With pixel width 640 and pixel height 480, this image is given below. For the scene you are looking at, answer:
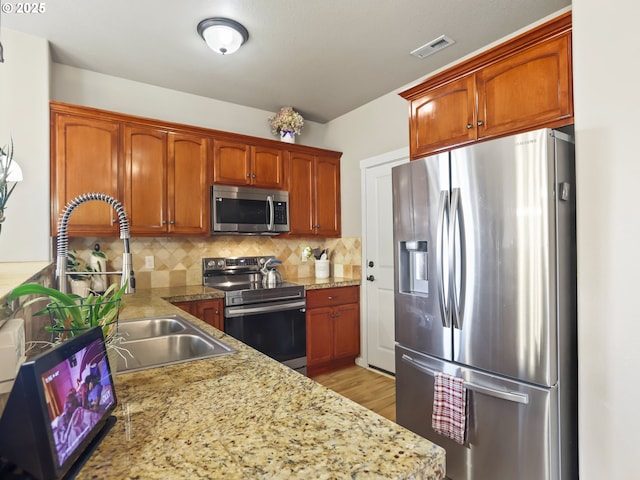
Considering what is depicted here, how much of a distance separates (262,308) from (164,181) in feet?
4.37

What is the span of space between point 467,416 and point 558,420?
1.27 feet

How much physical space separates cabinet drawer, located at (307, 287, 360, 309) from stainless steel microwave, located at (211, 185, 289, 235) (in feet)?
2.33

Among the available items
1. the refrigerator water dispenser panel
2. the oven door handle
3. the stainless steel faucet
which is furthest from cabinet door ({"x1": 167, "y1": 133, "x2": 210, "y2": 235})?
the refrigerator water dispenser panel

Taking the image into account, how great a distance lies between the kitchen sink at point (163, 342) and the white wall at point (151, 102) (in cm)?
217

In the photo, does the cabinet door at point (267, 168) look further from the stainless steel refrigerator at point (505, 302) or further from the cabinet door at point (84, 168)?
the stainless steel refrigerator at point (505, 302)

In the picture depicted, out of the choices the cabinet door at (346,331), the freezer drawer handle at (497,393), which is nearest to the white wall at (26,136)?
the cabinet door at (346,331)

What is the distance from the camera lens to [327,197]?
3.85 metres

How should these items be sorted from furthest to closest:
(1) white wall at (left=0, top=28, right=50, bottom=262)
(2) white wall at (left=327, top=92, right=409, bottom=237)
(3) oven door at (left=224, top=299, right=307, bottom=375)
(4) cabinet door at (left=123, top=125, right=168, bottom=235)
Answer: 1. (2) white wall at (left=327, top=92, right=409, bottom=237)
2. (3) oven door at (left=224, top=299, right=307, bottom=375)
3. (4) cabinet door at (left=123, top=125, right=168, bottom=235)
4. (1) white wall at (left=0, top=28, right=50, bottom=262)

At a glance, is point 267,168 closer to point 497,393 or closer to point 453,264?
point 453,264

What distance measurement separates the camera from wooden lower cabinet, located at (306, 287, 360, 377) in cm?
332

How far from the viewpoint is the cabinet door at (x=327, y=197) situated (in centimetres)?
378

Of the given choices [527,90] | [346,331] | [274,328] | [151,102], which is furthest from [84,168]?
[527,90]

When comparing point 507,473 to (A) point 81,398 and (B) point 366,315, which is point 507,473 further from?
(B) point 366,315

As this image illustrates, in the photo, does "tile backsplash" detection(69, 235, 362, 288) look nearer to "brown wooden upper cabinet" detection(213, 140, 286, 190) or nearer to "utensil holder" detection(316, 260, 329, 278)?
"utensil holder" detection(316, 260, 329, 278)
